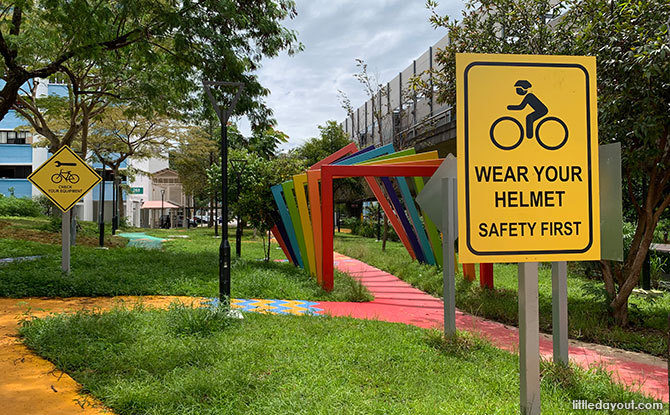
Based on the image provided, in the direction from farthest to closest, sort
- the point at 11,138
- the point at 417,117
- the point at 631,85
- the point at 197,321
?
the point at 11,138, the point at 417,117, the point at 631,85, the point at 197,321

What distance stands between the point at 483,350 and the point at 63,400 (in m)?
4.21

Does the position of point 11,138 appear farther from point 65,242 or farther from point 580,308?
point 580,308

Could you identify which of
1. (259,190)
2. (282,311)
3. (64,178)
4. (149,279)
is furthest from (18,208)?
(282,311)

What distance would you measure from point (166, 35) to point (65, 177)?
4.06m

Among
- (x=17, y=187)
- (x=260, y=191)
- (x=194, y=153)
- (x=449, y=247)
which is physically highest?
(x=194, y=153)

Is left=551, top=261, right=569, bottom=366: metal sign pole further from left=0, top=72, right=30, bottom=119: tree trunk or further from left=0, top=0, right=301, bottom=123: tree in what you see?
left=0, top=72, right=30, bottom=119: tree trunk

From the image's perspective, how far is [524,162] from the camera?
7.05 feet

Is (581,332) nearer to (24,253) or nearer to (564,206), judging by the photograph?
(564,206)

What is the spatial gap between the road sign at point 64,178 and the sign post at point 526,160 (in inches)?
356

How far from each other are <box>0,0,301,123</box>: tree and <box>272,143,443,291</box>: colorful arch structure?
2342mm

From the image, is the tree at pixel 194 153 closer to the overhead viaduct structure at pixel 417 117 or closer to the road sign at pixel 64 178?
the overhead viaduct structure at pixel 417 117

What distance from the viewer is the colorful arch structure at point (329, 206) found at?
32.1 feet

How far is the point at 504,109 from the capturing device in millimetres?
2172

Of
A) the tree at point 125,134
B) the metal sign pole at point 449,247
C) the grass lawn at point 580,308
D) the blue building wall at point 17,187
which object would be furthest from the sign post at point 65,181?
the blue building wall at point 17,187
